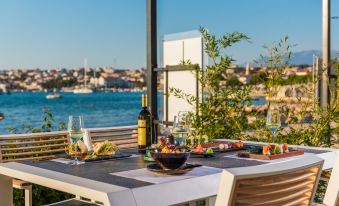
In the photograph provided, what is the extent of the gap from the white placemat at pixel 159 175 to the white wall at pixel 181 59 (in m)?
2.26

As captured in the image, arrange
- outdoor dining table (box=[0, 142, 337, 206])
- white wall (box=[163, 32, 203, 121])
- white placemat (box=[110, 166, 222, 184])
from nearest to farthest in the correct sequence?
outdoor dining table (box=[0, 142, 337, 206]) → white placemat (box=[110, 166, 222, 184]) → white wall (box=[163, 32, 203, 121])

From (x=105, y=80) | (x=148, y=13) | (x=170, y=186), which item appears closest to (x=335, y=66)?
(x=148, y=13)

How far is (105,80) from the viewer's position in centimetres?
4381

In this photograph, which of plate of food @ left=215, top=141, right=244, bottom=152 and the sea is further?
the sea

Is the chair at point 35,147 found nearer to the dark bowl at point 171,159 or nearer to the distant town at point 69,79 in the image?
the dark bowl at point 171,159

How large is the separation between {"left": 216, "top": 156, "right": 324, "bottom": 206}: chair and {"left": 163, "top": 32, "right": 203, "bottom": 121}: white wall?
272cm

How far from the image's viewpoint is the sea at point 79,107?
4312cm

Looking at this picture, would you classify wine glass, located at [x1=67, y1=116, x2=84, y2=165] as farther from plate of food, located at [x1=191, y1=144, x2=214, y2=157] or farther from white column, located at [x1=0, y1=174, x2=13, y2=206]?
plate of food, located at [x1=191, y1=144, x2=214, y2=157]

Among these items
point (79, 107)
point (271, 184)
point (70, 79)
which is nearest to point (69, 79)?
point (70, 79)

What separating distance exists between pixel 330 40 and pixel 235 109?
1.01 m

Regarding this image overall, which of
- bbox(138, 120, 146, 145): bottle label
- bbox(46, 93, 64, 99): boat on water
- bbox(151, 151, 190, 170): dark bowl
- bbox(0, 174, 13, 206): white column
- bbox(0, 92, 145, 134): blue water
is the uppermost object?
bbox(138, 120, 146, 145): bottle label

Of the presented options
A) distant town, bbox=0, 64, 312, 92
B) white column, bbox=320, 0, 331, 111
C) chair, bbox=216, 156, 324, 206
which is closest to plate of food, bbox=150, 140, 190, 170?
chair, bbox=216, 156, 324, 206

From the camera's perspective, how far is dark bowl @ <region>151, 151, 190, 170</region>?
2119 millimetres

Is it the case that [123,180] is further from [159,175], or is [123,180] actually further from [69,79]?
[69,79]
